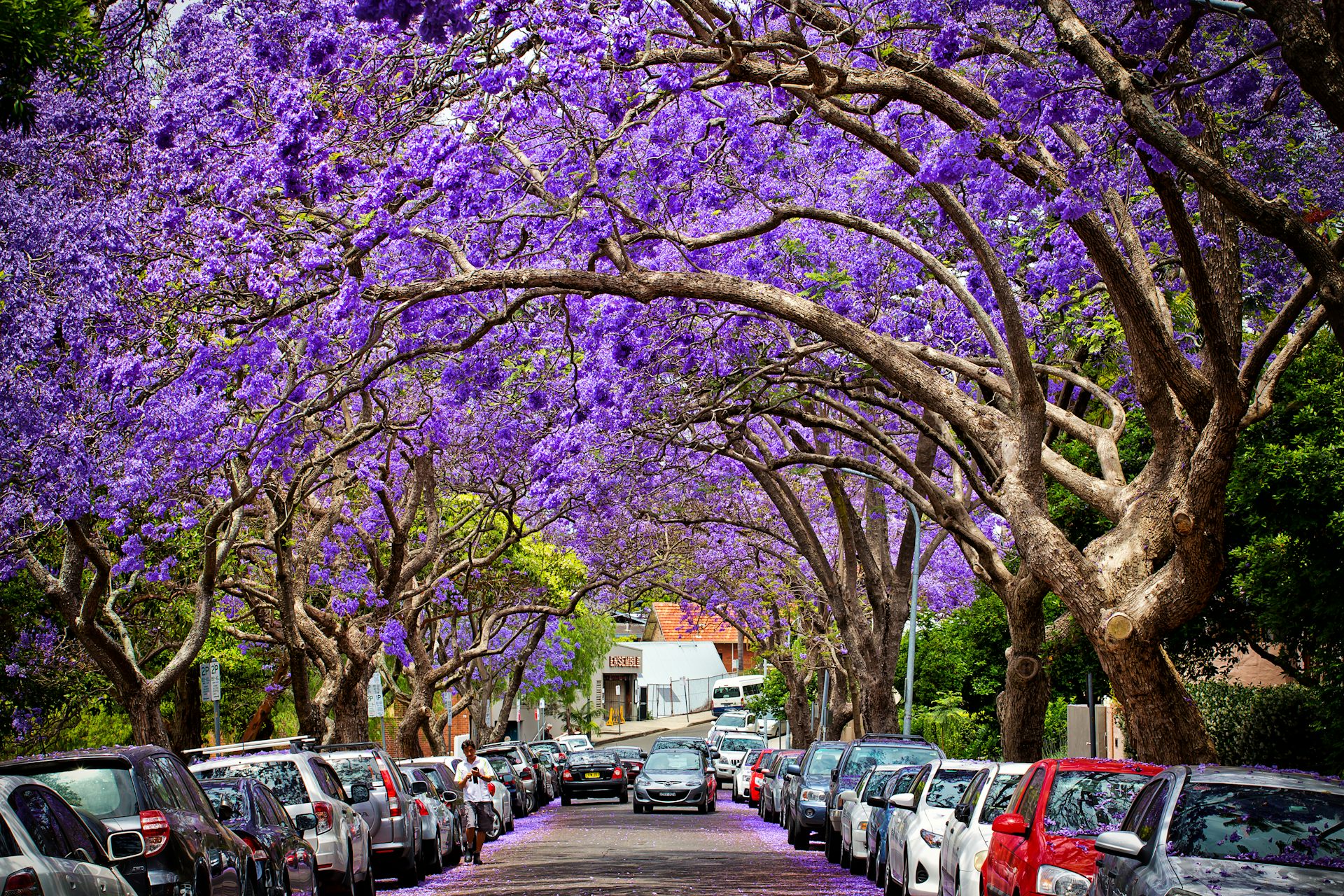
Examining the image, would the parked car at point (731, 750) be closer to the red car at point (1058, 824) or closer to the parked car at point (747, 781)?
the parked car at point (747, 781)

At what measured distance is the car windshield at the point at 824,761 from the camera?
950 inches

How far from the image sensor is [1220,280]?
39.4 ft

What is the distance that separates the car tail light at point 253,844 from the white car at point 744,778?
29.6 metres

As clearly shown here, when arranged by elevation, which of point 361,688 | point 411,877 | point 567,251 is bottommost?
point 411,877

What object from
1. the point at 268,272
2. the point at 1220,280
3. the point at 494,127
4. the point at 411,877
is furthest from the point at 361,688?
the point at 1220,280

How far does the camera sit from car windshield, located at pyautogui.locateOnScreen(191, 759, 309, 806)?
14.0m

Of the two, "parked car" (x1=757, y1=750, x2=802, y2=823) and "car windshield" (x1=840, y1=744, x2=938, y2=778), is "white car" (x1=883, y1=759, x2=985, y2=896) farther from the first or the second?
"parked car" (x1=757, y1=750, x2=802, y2=823)

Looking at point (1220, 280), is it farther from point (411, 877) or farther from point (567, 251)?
point (411, 877)

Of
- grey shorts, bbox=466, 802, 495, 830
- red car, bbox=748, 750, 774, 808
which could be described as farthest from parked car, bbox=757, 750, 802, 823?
grey shorts, bbox=466, 802, 495, 830

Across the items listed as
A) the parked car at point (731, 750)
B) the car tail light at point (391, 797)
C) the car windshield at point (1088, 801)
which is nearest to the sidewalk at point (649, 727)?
the parked car at point (731, 750)

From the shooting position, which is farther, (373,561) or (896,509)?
(896,509)

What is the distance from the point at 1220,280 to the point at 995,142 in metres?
2.09

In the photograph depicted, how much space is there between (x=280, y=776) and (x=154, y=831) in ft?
17.7

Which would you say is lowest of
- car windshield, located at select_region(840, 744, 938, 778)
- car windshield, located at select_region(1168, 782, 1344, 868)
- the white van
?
car windshield, located at select_region(1168, 782, 1344, 868)
